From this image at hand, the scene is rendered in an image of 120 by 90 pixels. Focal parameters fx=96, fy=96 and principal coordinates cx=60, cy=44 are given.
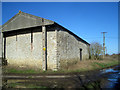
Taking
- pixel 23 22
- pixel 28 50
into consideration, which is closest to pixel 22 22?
pixel 23 22

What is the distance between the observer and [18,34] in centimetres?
1383

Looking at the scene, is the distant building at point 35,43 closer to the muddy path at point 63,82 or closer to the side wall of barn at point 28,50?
the side wall of barn at point 28,50

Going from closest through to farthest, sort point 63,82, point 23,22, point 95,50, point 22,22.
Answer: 1. point 63,82
2. point 23,22
3. point 22,22
4. point 95,50

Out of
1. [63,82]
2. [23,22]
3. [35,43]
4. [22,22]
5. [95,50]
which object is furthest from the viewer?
[95,50]

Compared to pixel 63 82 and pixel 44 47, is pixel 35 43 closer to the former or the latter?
pixel 44 47

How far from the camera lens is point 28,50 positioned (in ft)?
41.3

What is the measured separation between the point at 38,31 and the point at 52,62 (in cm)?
432

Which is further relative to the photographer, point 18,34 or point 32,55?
point 18,34

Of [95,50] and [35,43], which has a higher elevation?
[35,43]

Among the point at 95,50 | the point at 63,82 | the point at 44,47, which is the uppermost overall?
the point at 44,47

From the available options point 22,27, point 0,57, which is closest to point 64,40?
point 22,27

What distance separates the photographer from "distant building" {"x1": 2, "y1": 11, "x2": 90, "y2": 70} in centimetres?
1109

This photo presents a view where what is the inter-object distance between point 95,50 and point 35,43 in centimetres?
1480

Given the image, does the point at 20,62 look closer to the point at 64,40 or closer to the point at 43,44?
the point at 43,44
